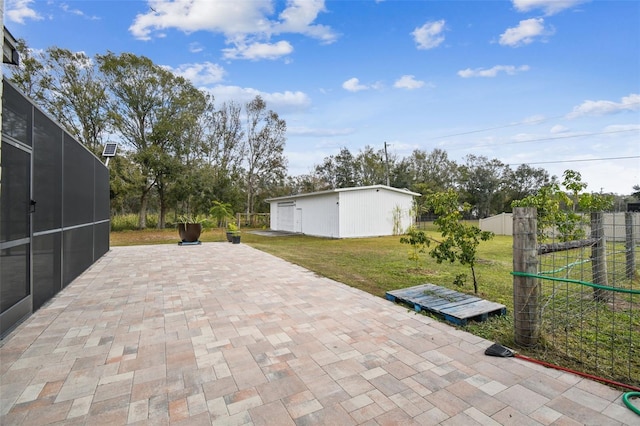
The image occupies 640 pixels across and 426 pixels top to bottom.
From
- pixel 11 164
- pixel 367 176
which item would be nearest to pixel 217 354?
pixel 11 164

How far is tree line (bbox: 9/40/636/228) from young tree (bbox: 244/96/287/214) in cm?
8

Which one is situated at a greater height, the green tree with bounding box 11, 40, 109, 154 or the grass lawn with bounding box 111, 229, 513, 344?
the green tree with bounding box 11, 40, 109, 154

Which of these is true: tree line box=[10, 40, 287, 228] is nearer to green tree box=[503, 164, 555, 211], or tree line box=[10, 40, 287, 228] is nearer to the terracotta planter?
the terracotta planter

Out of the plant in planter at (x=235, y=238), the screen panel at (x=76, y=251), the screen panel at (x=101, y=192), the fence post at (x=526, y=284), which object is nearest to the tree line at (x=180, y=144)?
the screen panel at (x=101, y=192)

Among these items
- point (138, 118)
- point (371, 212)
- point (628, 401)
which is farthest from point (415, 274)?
point (138, 118)

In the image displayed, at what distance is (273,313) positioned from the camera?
11.8ft

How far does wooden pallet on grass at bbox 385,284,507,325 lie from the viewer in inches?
132

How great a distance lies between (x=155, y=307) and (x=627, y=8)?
1073cm

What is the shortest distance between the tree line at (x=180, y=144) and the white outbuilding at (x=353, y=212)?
17.0 feet

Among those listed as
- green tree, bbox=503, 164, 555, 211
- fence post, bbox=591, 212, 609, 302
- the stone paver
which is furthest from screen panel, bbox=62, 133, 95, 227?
green tree, bbox=503, 164, 555, 211

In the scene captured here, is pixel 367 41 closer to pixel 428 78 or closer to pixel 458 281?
pixel 428 78

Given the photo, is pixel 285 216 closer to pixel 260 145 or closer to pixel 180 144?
pixel 180 144

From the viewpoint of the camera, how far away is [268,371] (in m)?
2.29

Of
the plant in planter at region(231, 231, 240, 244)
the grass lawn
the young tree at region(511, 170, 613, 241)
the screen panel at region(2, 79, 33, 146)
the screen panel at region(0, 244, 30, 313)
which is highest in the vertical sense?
the screen panel at region(2, 79, 33, 146)
